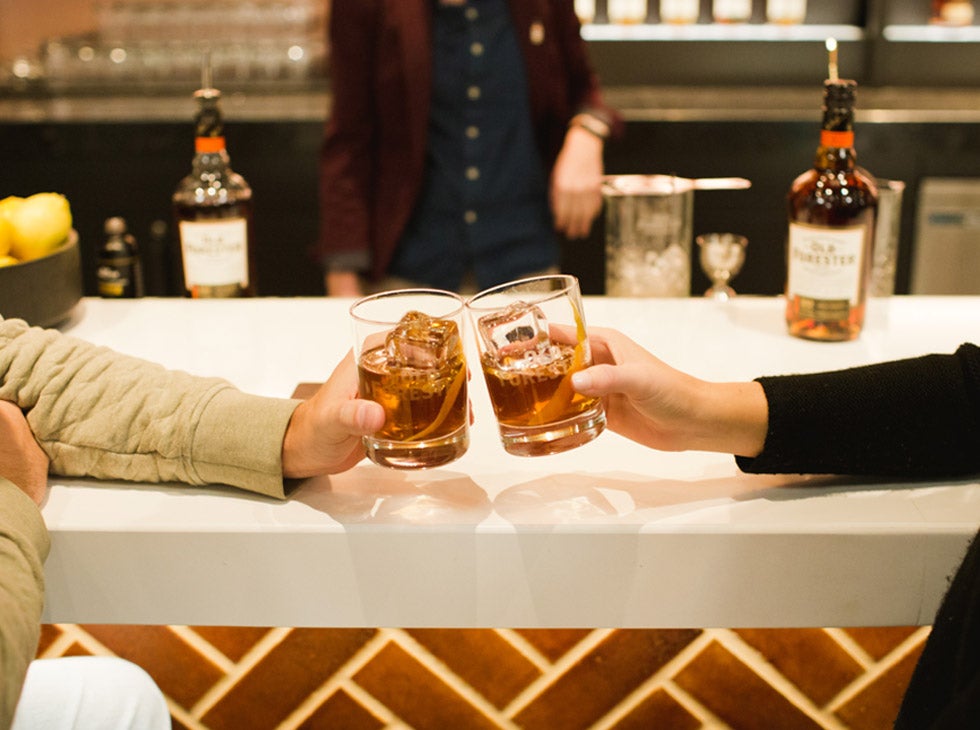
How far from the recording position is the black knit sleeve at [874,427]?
1.01m

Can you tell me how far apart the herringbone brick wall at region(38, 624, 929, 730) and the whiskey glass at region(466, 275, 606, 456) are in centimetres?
38

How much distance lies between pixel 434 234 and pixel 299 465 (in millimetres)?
1744

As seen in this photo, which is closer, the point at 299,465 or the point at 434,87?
the point at 299,465

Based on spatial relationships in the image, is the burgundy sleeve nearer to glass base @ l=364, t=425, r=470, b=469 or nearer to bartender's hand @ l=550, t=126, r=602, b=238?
bartender's hand @ l=550, t=126, r=602, b=238

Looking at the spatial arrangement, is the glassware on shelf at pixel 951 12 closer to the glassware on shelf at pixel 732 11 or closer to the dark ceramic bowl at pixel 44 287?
the glassware on shelf at pixel 732 11

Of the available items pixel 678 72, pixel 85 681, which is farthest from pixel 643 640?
pixel 678 72

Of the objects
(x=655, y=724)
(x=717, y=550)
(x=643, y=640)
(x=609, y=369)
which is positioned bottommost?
(x=655, y=724)

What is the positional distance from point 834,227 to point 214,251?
0.84 metres

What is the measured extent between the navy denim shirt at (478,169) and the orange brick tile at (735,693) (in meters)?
1.56

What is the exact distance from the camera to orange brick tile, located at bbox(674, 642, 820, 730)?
1258mm

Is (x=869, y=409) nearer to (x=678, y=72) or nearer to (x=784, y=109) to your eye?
(x=784, y=109)

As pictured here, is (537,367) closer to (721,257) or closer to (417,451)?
(417,451)

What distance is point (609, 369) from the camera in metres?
0.92

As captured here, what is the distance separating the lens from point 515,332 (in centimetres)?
94
